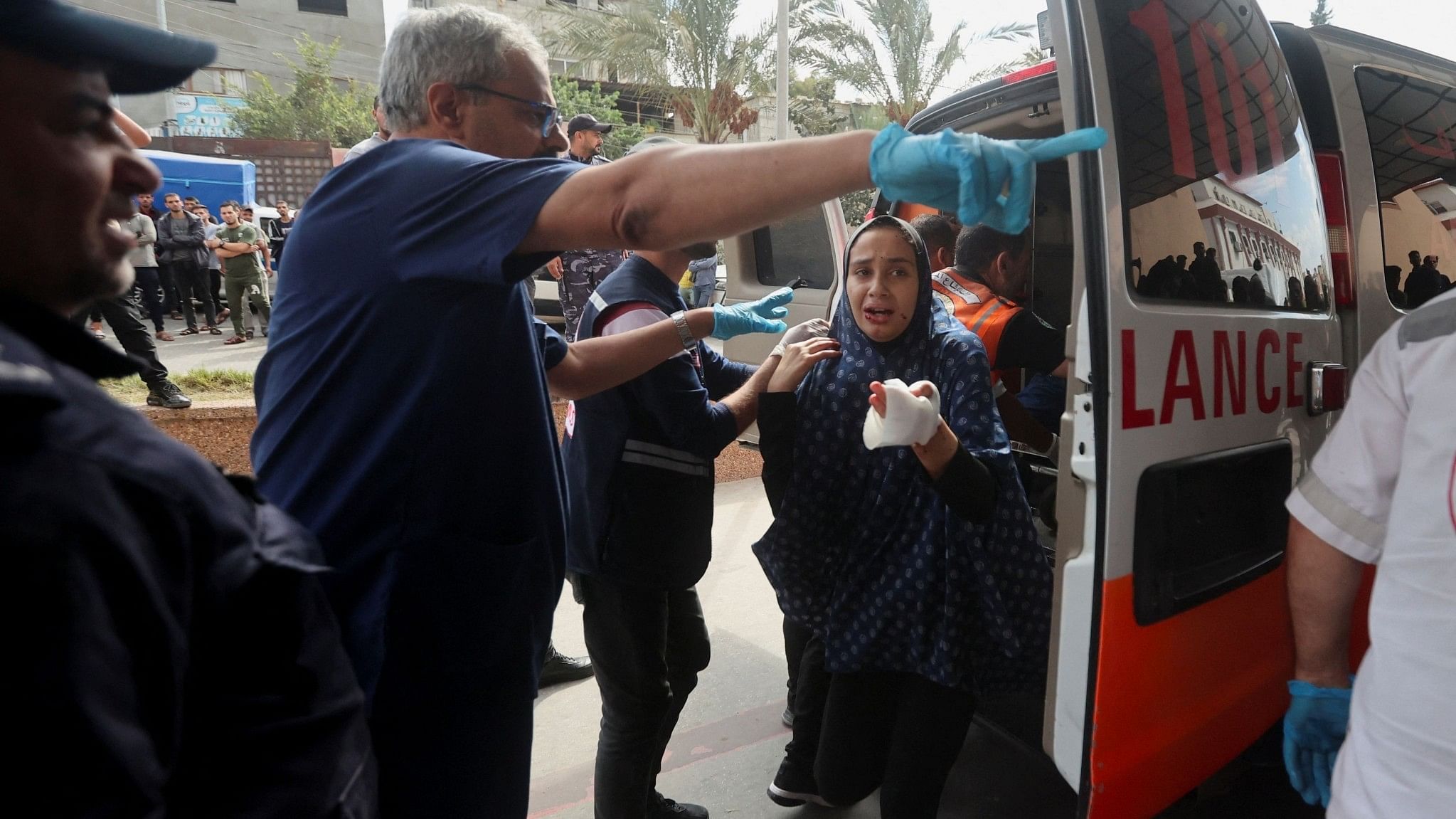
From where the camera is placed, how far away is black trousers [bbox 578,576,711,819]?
225 centimetres

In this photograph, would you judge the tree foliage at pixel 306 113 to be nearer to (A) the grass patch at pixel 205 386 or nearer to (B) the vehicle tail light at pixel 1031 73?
(A) the grass patch at pixel 205 386

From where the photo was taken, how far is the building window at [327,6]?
35750mm

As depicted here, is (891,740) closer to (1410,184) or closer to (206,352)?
(1410,184)

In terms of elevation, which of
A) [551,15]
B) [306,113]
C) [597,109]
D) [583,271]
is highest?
[306,113]

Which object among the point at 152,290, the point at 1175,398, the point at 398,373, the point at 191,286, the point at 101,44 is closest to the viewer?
the point at 101,44

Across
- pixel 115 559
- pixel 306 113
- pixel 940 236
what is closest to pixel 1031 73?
pixel 940 236

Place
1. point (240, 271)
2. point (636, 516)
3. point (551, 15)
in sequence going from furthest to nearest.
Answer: point (551, 15), point (240, 271), point (636, 516)

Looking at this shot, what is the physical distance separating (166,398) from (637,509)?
14.0ft

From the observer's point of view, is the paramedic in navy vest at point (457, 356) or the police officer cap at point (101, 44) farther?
the paramedic in navy vest at point (457, 356)

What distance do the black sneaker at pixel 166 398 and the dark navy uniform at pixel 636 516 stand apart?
3.95m

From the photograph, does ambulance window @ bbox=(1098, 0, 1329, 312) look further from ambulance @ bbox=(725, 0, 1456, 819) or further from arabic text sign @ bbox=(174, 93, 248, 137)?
arabic text sign @ bbox=(174, 93, 248, 137)

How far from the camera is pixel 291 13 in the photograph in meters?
34.8

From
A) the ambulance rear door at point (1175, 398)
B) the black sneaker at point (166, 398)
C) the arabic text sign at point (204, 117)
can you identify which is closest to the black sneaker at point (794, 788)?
the ambulance rear door at point (1175, 398)

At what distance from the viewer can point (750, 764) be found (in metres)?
2.96
